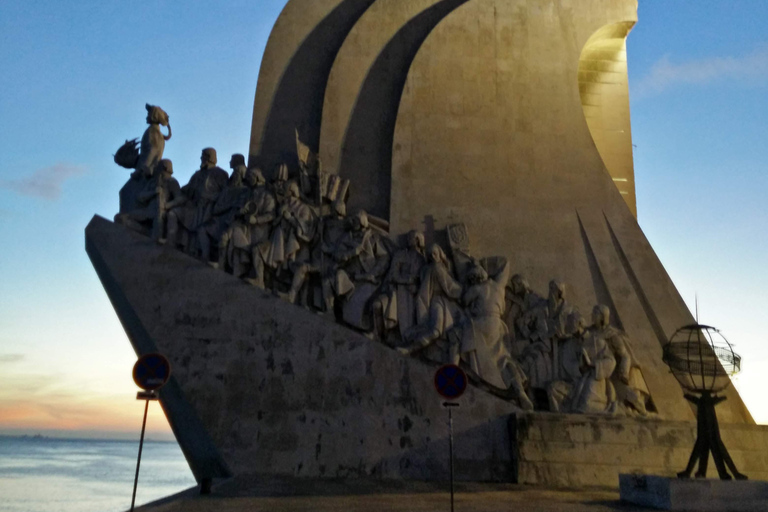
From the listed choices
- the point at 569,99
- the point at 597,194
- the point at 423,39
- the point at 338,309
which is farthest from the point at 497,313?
the point at 423,39

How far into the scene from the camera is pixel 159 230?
934cm

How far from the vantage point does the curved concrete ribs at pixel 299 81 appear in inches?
441

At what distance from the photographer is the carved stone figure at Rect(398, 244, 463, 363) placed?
8.98 meters

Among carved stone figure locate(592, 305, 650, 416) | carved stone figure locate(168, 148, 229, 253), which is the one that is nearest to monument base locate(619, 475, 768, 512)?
carved stone figure locate(592, 305, 650, 416)

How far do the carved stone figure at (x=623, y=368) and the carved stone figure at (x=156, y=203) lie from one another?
5.34 meters

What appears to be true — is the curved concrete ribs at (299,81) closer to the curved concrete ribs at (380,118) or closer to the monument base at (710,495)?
the curved concrete ribs at (380,118)

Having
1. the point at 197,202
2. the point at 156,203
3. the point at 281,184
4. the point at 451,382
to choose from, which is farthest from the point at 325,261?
the point at 451,382

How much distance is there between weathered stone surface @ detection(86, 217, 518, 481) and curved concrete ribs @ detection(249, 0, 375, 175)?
2.80m

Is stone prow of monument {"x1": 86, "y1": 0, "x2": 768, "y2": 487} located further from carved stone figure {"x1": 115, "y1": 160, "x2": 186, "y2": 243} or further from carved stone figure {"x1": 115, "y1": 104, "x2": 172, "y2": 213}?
carved stone figure {"x1": 115, "y1": 104, "x2": 172, "y2": 213}

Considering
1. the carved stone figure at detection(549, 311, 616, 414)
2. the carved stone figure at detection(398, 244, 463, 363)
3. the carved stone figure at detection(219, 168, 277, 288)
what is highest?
the carved stone figure at detection(219, 168, 277, 288)

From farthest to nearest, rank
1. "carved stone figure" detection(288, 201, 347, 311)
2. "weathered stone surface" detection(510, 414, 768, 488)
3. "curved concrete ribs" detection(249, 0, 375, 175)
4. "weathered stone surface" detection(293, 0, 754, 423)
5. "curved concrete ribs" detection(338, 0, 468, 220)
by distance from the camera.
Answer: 1. "curved concrete ribs" detection(249, 0, 375, 175)
2. "curved concrete ribs" detection(338, 0, 468, 220)
3. "weathered stone surface" detection(293, 0, 754, 423)
4. "carved stone figure" detection(288, 201, 347, 311)
5. "weathered stone surface" detection(510, 414, 768, 488)

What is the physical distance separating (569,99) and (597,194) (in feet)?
5.05

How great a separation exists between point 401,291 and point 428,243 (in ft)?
3.69

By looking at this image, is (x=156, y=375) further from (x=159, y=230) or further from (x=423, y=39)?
(x=423, y=39)
